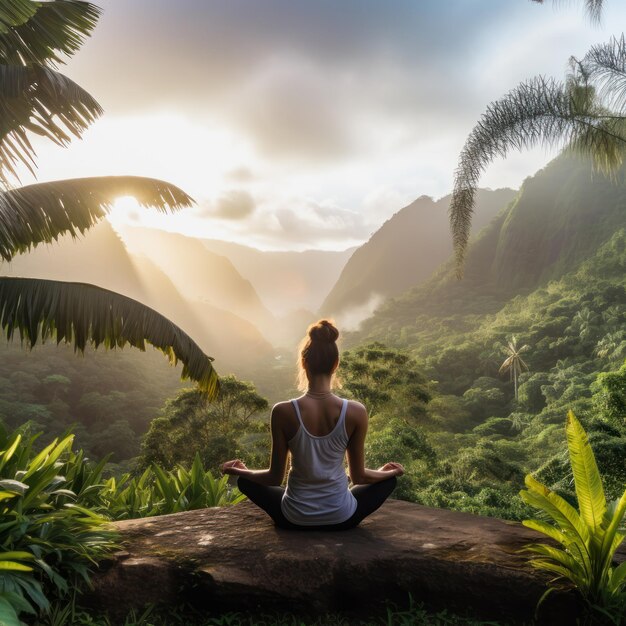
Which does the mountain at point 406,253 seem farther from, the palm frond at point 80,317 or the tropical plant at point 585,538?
the tropical plant at point 585,538

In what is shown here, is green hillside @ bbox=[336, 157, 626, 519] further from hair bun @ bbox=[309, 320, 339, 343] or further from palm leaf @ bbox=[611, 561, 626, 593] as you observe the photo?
hair bun @ bbox=[309, 320, 339, 343]

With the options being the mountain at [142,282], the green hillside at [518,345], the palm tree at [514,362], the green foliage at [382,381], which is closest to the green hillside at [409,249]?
the green hillside at [518,345]

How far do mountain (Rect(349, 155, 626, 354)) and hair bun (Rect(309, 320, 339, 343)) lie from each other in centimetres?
5651

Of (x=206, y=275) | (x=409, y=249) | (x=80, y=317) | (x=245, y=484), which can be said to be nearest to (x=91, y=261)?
(x=80, y=317)

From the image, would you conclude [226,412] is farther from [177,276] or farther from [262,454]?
[177,276]

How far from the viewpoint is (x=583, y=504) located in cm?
301

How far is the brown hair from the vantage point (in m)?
3.12

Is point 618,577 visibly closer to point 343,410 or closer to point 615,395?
point 343,410

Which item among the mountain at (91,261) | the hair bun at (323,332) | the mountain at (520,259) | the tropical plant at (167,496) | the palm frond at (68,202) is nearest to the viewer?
the hair bun at (323,332)

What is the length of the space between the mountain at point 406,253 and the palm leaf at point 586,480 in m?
119

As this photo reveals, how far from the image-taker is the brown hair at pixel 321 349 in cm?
312

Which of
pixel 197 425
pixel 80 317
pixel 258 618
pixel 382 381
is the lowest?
pixel 197 425

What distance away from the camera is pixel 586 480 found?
3008 millimetres

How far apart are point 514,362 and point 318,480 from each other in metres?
45.5
